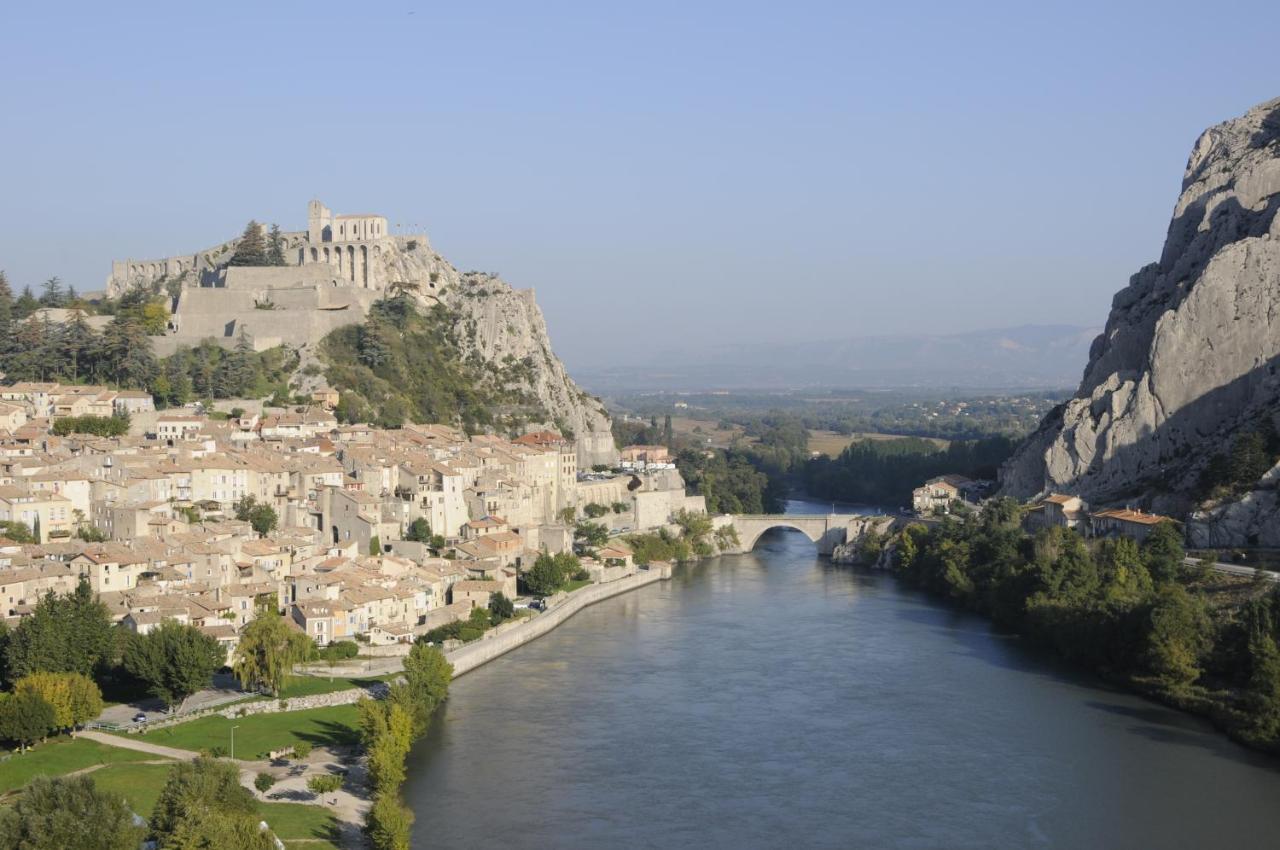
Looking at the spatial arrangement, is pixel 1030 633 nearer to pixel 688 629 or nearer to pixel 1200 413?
pixel 688 629

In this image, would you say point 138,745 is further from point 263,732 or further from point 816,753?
point 816,753

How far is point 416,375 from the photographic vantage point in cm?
4494

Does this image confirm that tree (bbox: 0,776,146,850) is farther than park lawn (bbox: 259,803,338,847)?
No

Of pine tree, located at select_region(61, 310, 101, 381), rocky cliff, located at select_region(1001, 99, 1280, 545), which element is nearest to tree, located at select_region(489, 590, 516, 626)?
rocky cliff, located at select_region(1001, 99, 1280, 545)

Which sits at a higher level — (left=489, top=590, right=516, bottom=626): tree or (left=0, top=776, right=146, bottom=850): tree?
(left=489, top=590, right=516, bottom=626): tree

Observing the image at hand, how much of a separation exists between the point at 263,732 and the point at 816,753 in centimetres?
759

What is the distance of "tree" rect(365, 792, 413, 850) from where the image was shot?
52.3ft

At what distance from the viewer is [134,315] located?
41.2 m

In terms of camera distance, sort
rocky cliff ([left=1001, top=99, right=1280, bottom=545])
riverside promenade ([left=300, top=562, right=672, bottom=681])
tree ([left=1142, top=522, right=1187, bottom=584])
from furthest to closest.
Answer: rocky cliff ([left=1001, top=99, right=1280, bottom=545])
tree ([left=1142, top=522, right=1187, bottom=584])
riverside promenade ([left=300, top=562, right=672, bottom=681])

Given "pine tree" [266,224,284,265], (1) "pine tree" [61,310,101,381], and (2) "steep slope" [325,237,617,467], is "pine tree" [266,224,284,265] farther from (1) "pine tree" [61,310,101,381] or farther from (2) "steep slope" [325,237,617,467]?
(1) "pine tree" [61,310,101,381]

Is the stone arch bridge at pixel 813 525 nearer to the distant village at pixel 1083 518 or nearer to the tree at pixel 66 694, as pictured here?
the distant village at pixel 1083 518

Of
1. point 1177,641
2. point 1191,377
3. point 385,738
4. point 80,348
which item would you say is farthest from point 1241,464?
point 80,348

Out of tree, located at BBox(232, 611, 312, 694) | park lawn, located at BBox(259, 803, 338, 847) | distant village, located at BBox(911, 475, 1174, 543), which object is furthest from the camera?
distant village, located at BBox(911, 475, 1174, 543)

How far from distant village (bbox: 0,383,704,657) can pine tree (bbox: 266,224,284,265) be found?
32.4 feet
